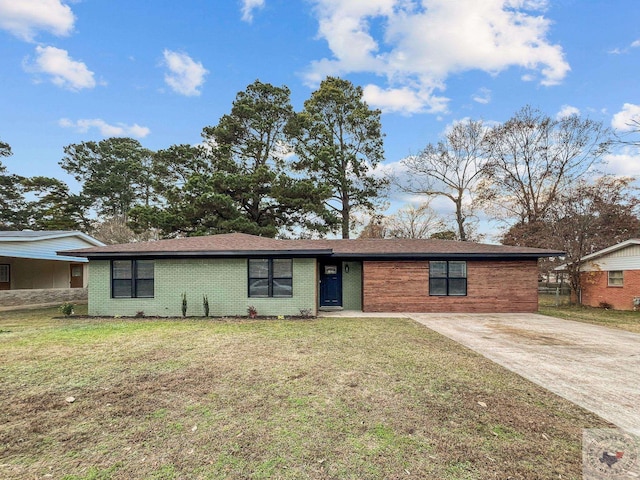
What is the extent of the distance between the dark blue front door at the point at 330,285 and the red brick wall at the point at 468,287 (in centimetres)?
126

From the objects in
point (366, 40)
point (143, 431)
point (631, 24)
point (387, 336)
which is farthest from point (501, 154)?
point (143, 431)

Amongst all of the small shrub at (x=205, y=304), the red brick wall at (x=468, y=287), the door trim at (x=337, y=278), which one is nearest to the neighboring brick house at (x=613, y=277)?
the red brick wall at (x=468, y=287)

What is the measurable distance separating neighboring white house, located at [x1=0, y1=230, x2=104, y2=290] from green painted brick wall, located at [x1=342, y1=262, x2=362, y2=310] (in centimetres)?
1351

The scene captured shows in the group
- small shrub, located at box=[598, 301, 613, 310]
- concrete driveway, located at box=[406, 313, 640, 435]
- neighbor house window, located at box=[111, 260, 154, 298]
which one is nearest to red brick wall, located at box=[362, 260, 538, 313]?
concrete driveway, located at box=[406, 313, 640, 435]

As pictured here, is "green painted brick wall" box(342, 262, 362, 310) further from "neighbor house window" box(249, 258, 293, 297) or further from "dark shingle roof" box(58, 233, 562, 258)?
"neighbor house window" box(249, 258, 293, 297)

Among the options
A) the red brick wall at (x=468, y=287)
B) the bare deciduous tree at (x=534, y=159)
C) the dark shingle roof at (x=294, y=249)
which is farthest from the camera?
the bare deciduous tree at (x=534, y=159)

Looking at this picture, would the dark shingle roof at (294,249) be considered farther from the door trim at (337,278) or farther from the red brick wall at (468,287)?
the door trim at (337,278)

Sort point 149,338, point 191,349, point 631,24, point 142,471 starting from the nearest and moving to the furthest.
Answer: point 142,471
point 191,349
point 149,338
point 631,24

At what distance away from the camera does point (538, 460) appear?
8.50ft

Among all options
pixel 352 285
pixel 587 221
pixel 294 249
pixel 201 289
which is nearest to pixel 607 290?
pixel 587 221

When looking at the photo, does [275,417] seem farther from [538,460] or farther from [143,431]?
[538,460]

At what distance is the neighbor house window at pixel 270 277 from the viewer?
10.5m

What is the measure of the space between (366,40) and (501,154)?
48.5 ft

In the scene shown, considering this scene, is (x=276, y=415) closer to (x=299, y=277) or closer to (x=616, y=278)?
(x=299, y=277)
